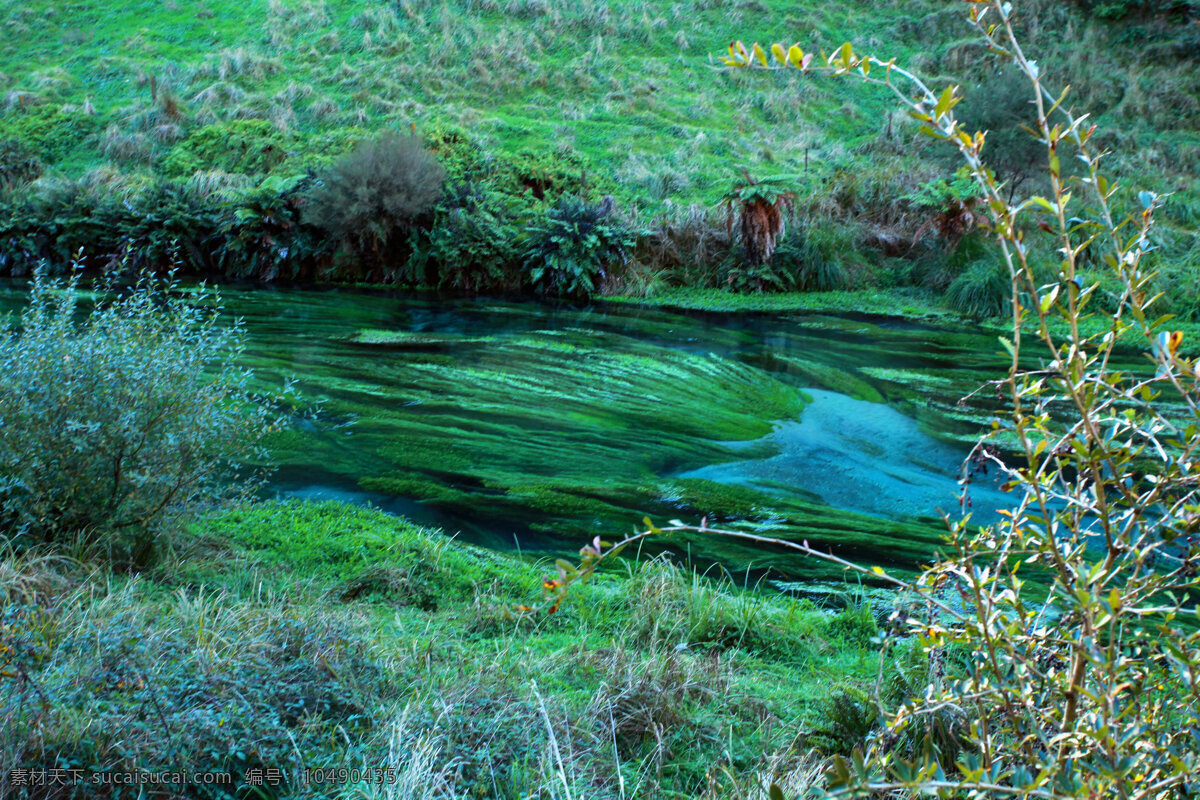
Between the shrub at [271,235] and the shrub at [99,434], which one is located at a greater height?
the shrub at [271,235]

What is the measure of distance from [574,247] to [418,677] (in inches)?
537

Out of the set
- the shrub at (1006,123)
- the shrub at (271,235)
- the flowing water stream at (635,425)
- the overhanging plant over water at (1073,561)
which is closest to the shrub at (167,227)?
the shrub at (271,235)

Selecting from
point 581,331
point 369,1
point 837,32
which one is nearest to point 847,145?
point 837,32

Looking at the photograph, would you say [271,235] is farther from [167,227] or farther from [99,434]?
[99,434]

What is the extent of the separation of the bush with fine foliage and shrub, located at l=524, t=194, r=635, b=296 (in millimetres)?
2130

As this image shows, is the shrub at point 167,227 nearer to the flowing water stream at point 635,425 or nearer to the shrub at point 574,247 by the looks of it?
the flowing water stream at point 635,425

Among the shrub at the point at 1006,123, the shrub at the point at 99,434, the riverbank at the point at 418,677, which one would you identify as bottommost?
the riverbank at the point at 418,677

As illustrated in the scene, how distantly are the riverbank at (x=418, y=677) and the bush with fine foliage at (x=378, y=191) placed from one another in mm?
12709

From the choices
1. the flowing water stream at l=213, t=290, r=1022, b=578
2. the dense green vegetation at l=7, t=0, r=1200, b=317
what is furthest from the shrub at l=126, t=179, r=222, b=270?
the flowing water stream at l=213, t=290, r=1022, b=578

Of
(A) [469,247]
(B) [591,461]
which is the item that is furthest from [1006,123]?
(B) [591,461]

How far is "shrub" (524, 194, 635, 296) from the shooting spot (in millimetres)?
16094

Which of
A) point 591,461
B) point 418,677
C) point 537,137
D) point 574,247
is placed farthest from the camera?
point 537,137

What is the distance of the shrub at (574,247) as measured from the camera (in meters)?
16.1

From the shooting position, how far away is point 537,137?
21.0 meters
